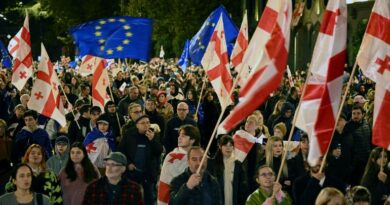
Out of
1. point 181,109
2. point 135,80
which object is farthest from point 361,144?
point 135,80

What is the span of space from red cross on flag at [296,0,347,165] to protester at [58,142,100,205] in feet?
9.43

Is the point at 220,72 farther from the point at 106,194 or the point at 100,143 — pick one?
the point at 106,194

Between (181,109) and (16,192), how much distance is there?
6719mm

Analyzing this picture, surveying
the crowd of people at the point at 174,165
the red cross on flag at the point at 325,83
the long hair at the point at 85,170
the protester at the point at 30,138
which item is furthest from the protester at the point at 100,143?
the red cross on flag at the point at 325,83

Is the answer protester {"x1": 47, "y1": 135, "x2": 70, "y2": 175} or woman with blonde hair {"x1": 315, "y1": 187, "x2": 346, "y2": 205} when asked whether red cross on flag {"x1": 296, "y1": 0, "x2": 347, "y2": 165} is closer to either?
woman with blonde hair {"x1": 315, "y1": 187, "x2": 346, "y2": 205}

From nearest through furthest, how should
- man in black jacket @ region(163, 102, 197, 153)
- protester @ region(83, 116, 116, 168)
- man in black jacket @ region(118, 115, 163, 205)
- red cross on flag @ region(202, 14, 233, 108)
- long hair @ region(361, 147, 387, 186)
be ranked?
long hair @ region(361, 147, 387, 186) < man in black jacket @ region(118, 115, 163, 205) < protester @ region(83, 116, 116, 168) < red cross on flag @ region(202, 14, 233, 108) < man in black jacket @ region(163, 102, 197, 153)

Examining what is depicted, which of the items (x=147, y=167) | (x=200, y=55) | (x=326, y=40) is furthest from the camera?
(x=200, y=55)

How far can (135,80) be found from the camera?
79.3ft

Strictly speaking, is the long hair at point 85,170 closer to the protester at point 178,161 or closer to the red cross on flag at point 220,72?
the protester at point 178,161

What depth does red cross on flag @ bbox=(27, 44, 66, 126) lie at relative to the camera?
1497 centimetres

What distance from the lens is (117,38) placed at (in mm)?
17516

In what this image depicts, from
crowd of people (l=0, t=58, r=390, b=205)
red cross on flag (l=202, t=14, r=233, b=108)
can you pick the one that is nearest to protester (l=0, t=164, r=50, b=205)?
crowd of people (l=0, t=58, r=390, b=205)

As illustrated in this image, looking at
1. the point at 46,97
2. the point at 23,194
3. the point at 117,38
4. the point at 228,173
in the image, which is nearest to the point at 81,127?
the point at 46,97

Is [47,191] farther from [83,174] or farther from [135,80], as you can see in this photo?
[135,80]
